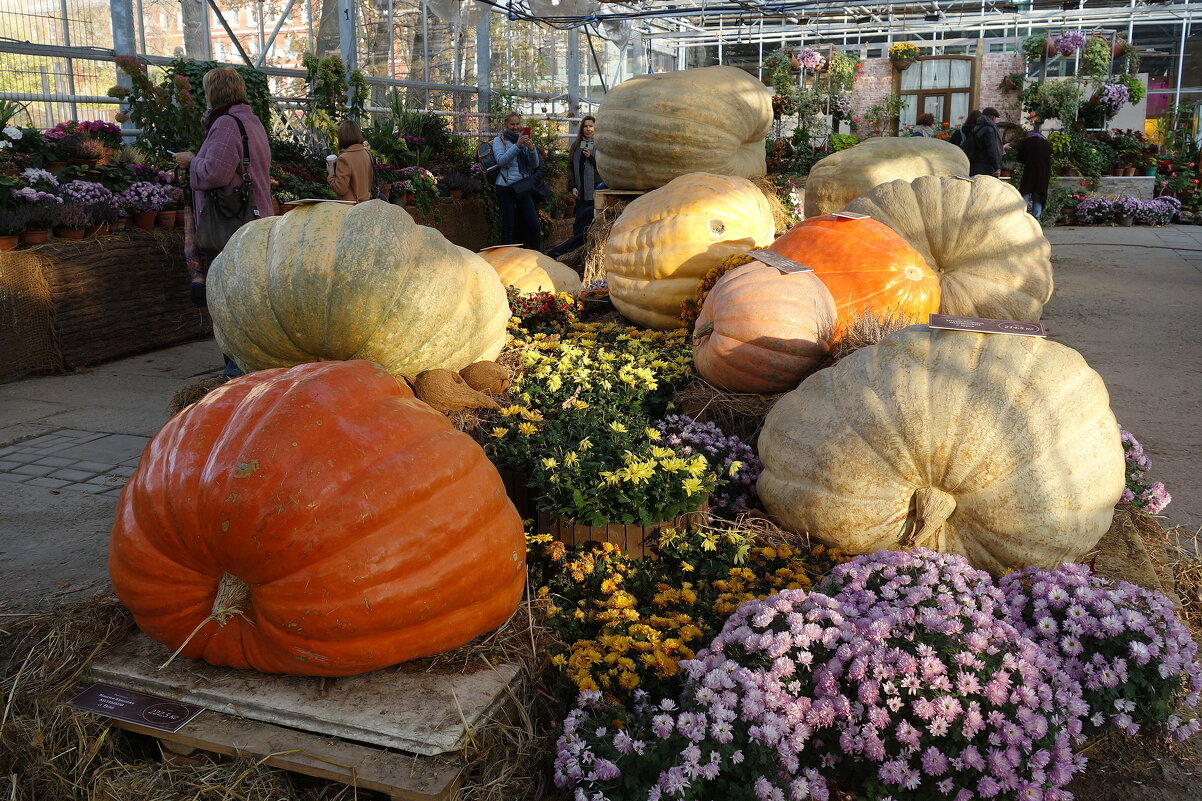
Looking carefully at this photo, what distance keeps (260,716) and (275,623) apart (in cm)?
21

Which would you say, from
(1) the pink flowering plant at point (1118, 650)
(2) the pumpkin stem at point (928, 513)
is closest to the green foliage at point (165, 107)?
(2) the pumpkin stem at point (928, 513)

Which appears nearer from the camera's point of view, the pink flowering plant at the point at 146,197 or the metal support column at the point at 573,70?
the pink flowering plant at the point at 146,197

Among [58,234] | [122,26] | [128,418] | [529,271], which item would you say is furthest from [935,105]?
[128,418]

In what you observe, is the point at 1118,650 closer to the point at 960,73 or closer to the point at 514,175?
the point at 514,175

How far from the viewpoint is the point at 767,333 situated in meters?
3.72

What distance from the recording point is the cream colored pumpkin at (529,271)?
5.41 m

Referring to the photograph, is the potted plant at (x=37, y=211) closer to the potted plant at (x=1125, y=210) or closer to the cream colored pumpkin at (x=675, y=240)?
the cream colored pumpkin at (x=675, y=240)

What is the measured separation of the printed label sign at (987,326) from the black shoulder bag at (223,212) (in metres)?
3.75

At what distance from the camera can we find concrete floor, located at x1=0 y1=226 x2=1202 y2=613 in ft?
10.7

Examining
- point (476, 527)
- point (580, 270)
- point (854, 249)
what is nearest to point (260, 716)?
point (476, 527)

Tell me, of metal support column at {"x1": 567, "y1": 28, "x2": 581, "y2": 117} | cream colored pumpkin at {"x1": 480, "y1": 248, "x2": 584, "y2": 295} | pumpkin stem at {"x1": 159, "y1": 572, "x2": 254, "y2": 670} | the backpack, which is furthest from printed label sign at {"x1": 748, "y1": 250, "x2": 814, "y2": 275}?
metal support column at {"x1": 567, "y1": 28, "x2": 581, "y2": 117}

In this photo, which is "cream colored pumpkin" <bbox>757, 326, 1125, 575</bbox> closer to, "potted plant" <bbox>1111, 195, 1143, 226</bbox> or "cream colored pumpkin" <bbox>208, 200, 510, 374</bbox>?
"cream colored pumpkin" <bbox>208, 200, 510, 374</bbox>

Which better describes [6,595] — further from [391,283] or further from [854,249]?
[854,249]

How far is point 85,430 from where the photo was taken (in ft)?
15.9
